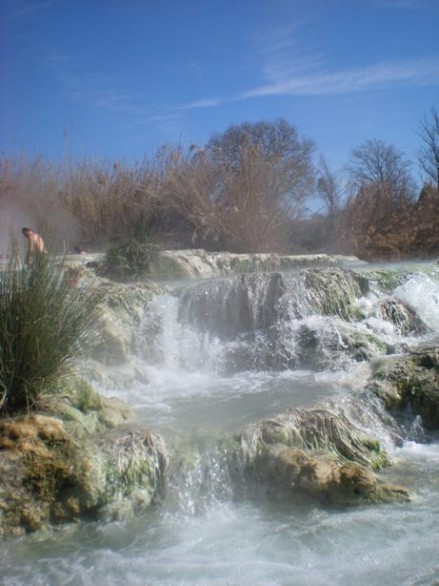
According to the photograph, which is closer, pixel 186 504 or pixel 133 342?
pixel 186 504

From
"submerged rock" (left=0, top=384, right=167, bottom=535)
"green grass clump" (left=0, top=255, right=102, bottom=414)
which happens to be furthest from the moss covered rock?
"green grass clump" (left=0, top=255, right=102, bottom=414)

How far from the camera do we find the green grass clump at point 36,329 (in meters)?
4.40

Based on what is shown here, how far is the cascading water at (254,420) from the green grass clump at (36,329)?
1.08 meters

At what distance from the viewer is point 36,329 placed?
444cm

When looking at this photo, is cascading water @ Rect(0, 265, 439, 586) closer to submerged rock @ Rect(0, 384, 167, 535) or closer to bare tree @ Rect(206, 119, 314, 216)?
submerged rock @ Rect(0, 384, 167, 535)

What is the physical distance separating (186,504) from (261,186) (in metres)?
12.6

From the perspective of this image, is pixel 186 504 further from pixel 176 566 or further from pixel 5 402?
pixel 5 402

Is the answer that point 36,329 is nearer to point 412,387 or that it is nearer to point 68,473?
point 68,473

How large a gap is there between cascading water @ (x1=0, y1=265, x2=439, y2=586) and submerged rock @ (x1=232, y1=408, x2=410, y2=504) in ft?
0.40

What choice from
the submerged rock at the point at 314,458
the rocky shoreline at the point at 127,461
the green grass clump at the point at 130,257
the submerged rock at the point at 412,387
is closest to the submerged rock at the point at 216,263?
the green grass clump at the point at 130,257

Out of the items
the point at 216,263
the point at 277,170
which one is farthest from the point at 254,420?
the point at 277,170

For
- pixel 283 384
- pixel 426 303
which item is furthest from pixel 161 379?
pixel 426 303

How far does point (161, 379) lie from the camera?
774 centimetres

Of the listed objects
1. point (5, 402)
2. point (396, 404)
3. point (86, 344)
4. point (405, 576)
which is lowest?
point (405, 576)
